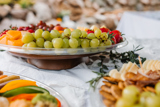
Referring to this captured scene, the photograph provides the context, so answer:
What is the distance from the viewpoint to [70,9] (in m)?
2.79

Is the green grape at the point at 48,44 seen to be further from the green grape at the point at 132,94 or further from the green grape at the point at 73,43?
the green grape at the point at 132,94

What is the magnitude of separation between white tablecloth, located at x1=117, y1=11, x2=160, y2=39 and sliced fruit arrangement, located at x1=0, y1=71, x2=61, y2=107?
1.35 meters

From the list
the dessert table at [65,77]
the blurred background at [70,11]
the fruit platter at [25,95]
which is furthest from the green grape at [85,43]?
the blurred background at [70,11]

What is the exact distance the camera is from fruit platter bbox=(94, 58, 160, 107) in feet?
0.90

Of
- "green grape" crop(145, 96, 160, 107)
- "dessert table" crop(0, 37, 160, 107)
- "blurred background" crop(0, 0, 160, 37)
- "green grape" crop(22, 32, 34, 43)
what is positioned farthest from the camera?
"blurred background" crop(0, 0, 160, 37)

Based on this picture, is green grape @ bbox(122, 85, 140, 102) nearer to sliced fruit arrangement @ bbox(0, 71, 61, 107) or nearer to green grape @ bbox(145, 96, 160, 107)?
green grape @ bbox(145, 96, 160, 107)

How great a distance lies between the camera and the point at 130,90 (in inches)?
11.2

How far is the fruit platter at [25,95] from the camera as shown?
0.32 metres

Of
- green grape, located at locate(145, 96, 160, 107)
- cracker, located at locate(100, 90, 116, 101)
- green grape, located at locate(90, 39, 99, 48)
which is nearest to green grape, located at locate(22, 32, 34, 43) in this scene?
green grape, located at locate(90, 39, 99, 48)

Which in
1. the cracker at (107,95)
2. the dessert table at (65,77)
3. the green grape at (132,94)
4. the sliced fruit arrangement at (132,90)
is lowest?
the dessert table at (65,77)

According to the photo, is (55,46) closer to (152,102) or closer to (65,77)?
(65,77)

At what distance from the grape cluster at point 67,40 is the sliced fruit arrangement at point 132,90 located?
0.49 feet

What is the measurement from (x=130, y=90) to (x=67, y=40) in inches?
12.6

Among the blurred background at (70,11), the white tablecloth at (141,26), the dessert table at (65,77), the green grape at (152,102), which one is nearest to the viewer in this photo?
the green grape at (152,102)
